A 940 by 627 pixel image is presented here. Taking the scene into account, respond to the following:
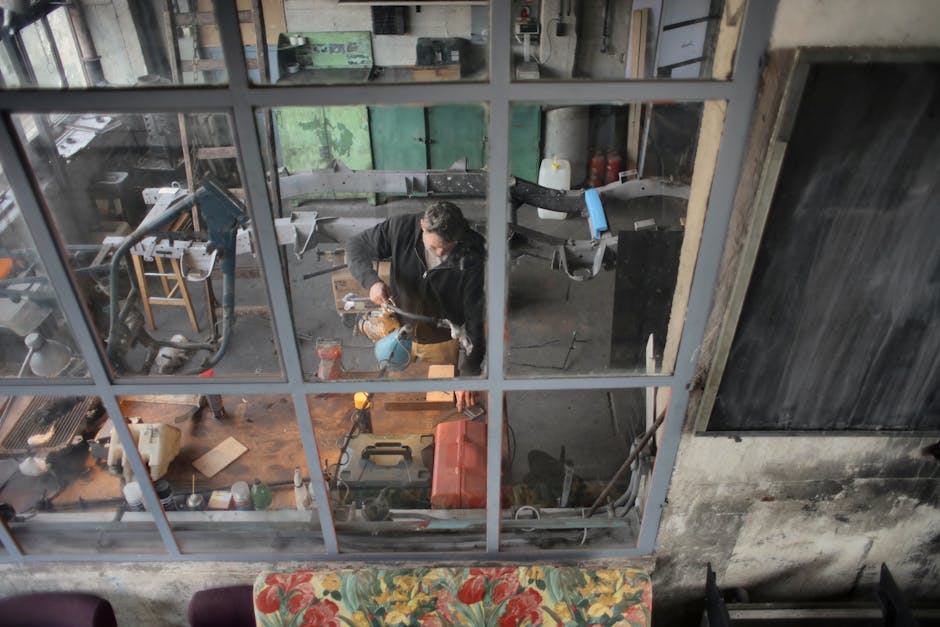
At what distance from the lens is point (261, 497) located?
9.69 feet

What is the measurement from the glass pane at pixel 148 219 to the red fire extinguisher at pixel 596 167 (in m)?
4.54

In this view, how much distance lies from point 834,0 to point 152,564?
294cm

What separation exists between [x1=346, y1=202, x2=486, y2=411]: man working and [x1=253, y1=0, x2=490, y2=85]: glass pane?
12.5ft

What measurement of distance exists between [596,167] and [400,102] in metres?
5.35

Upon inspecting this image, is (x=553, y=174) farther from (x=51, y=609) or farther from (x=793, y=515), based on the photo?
(x=51, y=609)

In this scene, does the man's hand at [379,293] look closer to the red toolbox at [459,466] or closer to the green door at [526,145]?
the red toolbox at [459,466]

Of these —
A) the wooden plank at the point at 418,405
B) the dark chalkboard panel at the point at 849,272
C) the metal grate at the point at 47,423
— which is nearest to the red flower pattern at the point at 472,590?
the wooden plank at the point at 418,405

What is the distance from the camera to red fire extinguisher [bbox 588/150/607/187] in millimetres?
6648

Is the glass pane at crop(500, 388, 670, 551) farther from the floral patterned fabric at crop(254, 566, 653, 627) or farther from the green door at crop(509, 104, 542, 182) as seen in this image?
the green door at crop(509, 104, 542, 182)

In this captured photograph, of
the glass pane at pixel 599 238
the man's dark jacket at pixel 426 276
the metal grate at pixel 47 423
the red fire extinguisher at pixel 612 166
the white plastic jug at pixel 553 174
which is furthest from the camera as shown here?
the red fire extinguisher at pixel 612 166

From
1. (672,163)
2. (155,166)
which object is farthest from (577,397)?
(155,166)

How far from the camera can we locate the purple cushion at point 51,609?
8.94 ft

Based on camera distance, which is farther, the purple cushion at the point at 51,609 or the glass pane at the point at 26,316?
the purple cushion at the point at 51,609

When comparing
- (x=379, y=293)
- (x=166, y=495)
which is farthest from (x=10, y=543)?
(x=379, y=293)
